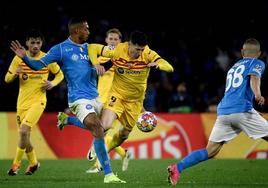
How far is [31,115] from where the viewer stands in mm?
13055

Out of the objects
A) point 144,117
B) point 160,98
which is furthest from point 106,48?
point 160,98

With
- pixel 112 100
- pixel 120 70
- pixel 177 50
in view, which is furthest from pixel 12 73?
pixel 177 50

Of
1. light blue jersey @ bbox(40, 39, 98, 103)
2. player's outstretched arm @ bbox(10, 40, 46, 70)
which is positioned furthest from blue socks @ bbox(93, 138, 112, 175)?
player's outstretched arm @ bbox(10, 40, 46, 70)

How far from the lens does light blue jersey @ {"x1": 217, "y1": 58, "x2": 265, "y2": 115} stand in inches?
410

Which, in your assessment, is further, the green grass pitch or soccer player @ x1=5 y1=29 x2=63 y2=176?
soccer player @ x1=5 y1=29 x2=63 y2=176

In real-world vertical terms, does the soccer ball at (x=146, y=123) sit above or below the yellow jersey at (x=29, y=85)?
below

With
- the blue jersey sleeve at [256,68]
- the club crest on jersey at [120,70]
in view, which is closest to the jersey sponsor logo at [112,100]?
the club crest on jersey at [120,70]

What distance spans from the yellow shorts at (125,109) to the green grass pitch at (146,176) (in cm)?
97

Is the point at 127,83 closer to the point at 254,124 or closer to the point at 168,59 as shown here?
the point at 254,124

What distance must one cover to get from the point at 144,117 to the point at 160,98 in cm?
843

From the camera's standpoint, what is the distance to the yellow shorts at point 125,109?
12500 millimetres

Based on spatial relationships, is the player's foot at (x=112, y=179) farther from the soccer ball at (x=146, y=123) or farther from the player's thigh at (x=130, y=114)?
the player's thigh at (x=130, y=114)

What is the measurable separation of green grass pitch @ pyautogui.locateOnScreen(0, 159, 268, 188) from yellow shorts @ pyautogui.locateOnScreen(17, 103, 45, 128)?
3.16 feet

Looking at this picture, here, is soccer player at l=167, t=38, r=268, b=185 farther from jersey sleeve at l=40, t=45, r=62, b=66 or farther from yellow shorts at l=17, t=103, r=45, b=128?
yellow shorts at l=17, t=103, r=45, b=128
